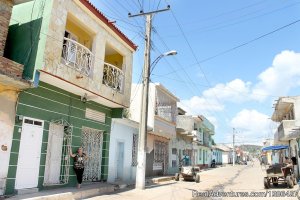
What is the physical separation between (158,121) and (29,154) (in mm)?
13544

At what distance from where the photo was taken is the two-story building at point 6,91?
9.57 m

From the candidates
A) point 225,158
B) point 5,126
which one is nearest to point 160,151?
point 5,126

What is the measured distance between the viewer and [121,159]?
18.0 meters

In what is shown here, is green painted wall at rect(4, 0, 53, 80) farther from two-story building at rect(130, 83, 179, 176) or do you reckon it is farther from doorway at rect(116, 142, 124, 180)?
two-story building at rect(130, 83, 179, 176)

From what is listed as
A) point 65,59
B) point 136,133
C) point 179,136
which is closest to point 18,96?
point 65,59

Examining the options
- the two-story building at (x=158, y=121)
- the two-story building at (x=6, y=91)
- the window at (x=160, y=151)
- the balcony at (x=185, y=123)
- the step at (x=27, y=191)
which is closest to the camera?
the two-story building at (x=6, y=91)

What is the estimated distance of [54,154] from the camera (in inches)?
488

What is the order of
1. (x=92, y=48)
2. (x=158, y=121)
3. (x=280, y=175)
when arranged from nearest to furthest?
(x=92, y=48) < (x=280, y=175) < (x=158, y=121)

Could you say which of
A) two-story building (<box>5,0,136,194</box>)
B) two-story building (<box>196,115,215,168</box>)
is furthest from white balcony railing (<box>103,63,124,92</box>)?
two-story building (<box>196,115,215,168</box>)

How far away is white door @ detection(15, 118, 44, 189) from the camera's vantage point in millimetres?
10437

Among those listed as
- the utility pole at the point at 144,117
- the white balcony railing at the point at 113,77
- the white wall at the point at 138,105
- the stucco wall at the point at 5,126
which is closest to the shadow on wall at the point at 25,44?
the stucco wall at the point at 5,126

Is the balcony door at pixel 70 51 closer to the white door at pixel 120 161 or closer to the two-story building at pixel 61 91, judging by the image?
the two-story building at pixel 61 91

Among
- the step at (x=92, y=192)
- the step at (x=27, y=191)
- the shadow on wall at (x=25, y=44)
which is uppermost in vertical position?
the shadow on wall at (x=25, y=44)

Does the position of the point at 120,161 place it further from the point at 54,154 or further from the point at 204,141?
the point at 204,141
